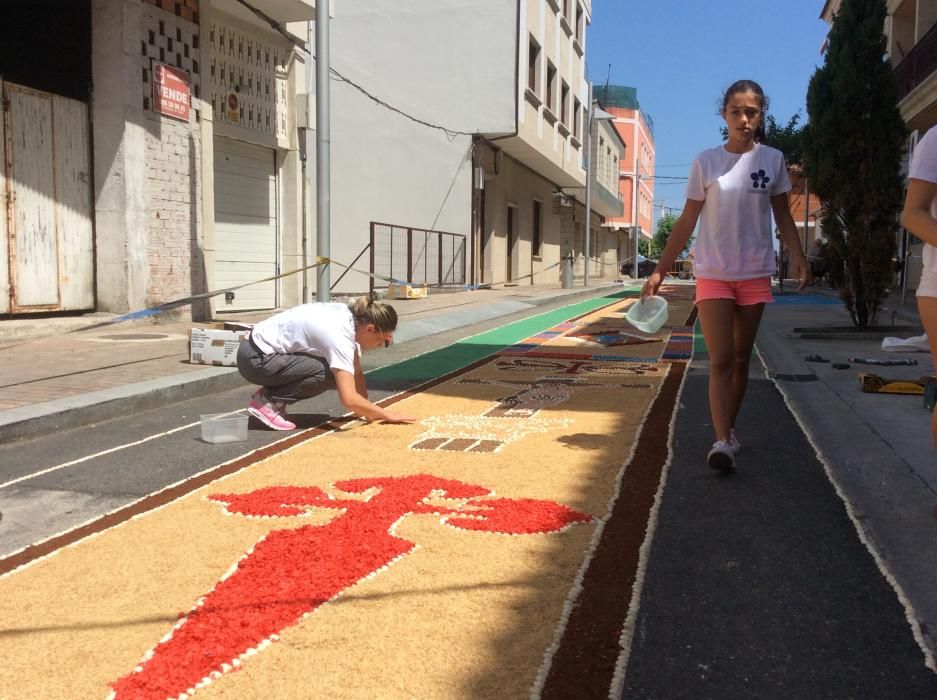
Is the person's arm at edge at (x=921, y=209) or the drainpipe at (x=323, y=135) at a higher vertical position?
the drainpipe at (x=323, y=135)

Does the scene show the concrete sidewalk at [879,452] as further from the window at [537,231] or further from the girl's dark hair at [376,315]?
the window at [537,231]

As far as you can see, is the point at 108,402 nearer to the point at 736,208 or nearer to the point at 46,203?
the point at 736,208

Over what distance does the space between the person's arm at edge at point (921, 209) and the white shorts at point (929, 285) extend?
0.13 metres

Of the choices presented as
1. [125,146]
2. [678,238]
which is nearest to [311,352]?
[678,238]

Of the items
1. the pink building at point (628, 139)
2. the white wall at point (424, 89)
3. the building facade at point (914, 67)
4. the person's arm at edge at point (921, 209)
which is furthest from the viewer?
the pink building at point (628, 139)

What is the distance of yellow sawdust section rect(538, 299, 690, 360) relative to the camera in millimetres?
9406

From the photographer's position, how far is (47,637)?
237 centimetres

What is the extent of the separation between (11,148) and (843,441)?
28.3ft

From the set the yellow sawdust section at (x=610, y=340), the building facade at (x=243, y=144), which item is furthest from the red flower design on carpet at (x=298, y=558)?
the building facade at (x=243, y=144)

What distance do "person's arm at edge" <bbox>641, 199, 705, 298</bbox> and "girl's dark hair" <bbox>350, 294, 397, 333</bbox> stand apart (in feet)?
4.53

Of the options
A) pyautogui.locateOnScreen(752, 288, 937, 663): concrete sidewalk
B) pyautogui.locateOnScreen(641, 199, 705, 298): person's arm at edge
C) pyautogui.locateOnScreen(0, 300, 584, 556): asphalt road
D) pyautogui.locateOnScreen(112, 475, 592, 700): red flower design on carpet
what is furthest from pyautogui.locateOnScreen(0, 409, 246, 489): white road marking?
pyautogui.locateOnScreen(752, 288, 937, 663): concrete sidewalk

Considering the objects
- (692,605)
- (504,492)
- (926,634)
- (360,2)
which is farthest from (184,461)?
(360,2)

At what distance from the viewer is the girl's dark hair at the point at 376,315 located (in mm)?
4914

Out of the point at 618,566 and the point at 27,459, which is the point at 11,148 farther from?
the point at 618,566
